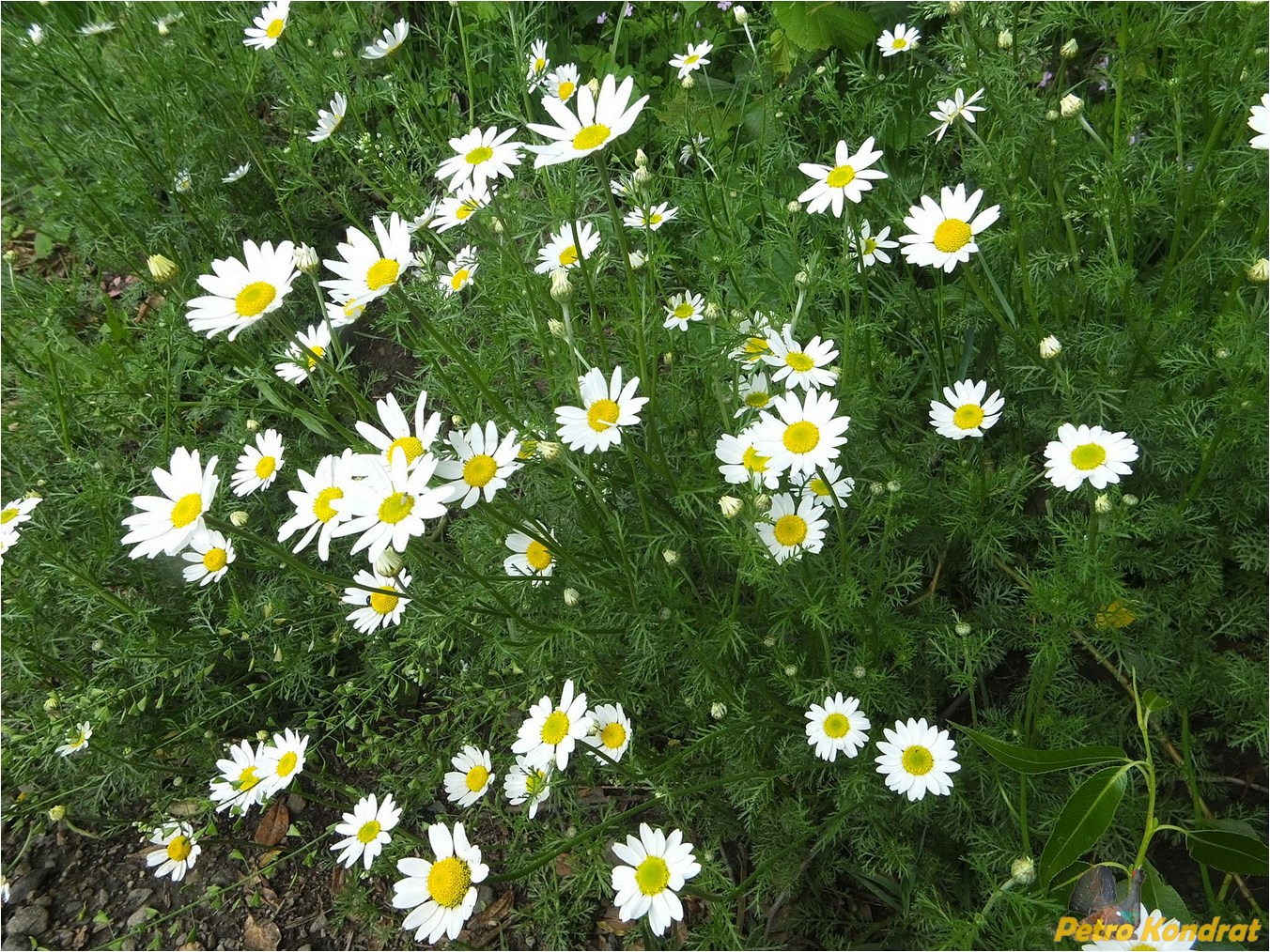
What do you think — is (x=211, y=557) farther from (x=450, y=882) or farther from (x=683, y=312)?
(x=683, y=312)

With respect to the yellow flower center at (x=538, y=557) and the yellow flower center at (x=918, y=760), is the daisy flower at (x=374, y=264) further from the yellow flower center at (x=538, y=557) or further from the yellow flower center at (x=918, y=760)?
the yellow flower center at (x=918, y=760)

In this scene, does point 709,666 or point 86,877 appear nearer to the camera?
point 709,666

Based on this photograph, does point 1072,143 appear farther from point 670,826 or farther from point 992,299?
point 670,826

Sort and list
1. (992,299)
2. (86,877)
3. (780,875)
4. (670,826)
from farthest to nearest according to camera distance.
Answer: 1. (86,877)
2. (992,299)
3. (670,826)
4. (780,875)

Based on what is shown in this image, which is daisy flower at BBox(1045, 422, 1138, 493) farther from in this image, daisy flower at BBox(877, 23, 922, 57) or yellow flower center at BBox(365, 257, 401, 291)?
yellow flower center at BBox(365, 257, 401, 291)

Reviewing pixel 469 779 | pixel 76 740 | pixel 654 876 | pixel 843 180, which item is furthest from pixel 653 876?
pixel 76 740

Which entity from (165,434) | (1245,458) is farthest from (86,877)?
(1245,458)

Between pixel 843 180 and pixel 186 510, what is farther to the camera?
pixel 843 180
